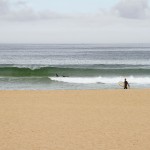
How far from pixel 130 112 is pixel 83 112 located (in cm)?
184

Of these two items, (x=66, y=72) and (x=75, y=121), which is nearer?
(x=75, y=121)

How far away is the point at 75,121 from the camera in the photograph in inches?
500

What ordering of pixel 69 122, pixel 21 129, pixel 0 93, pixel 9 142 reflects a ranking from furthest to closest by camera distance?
pixel 0 93 → pixel 69 122 → pixel 21 129 → pixel 9 142

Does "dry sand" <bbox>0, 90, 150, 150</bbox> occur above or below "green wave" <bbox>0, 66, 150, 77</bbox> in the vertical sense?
below

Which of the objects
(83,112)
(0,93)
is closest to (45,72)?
(0,93)

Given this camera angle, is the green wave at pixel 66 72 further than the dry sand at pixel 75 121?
Yes

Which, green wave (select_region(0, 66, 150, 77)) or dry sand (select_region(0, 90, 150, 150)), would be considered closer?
dry sand (select_region(0, 90, 150, 150))

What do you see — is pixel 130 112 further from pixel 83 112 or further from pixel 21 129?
pixel 21 129

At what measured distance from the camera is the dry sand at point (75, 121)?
982 cm

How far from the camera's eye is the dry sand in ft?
32.2

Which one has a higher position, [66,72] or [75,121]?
[66,72]

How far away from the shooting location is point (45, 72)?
42312 millimetres

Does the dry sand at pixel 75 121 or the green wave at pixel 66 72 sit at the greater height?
the green wave at pixel 66 72

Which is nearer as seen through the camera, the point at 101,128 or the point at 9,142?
the point at 9,142
